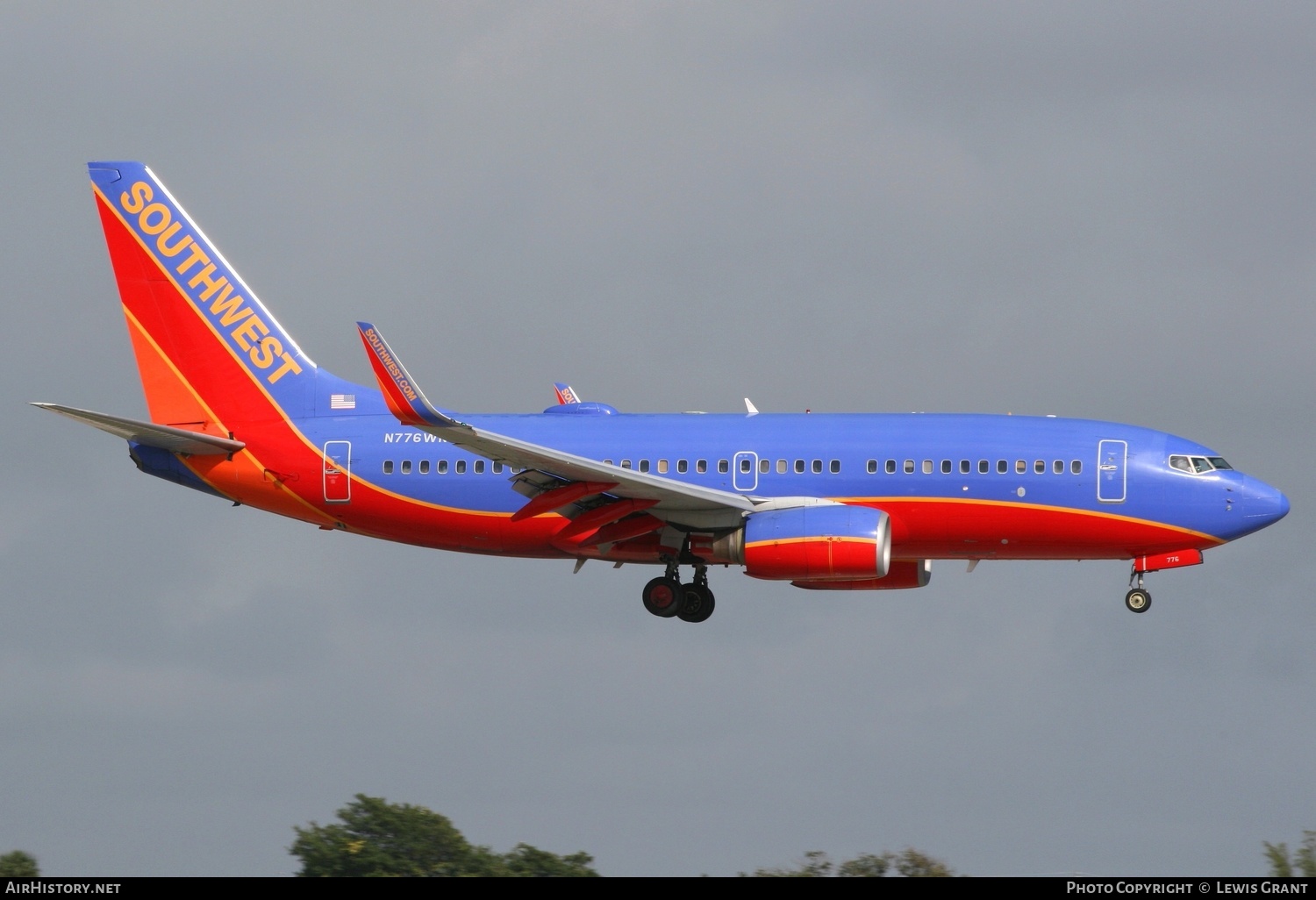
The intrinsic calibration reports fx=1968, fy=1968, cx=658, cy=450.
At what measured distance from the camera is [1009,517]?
163ft

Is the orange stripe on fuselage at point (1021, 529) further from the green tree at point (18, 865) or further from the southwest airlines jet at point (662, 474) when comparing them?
the green tree at point (18, 865)

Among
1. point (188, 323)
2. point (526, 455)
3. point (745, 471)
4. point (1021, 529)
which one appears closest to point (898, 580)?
point (1021, 529)

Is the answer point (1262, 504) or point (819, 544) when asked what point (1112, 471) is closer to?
point (1262, 504)

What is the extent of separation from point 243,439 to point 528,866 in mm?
14287

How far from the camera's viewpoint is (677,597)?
52188mm

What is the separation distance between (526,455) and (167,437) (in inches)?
460

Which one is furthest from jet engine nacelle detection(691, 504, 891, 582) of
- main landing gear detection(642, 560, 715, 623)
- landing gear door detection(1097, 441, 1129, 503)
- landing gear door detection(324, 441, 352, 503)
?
landing gear door detection(324, 441, 352, 503)

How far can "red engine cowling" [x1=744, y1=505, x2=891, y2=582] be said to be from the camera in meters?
48.3

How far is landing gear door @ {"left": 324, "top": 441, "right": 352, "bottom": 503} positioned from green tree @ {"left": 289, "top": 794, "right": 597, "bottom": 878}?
8252mm

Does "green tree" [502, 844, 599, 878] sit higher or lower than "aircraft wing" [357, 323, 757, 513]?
lower

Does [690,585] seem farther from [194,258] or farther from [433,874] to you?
[194,258]

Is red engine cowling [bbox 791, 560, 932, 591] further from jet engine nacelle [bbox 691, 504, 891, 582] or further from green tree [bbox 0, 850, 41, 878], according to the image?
green tree [bbox 0, 850, 41, 878]

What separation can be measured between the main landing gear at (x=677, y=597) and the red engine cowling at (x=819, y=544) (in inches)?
136

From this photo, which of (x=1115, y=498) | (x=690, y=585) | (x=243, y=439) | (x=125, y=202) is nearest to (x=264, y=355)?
(x=243, y=439)
